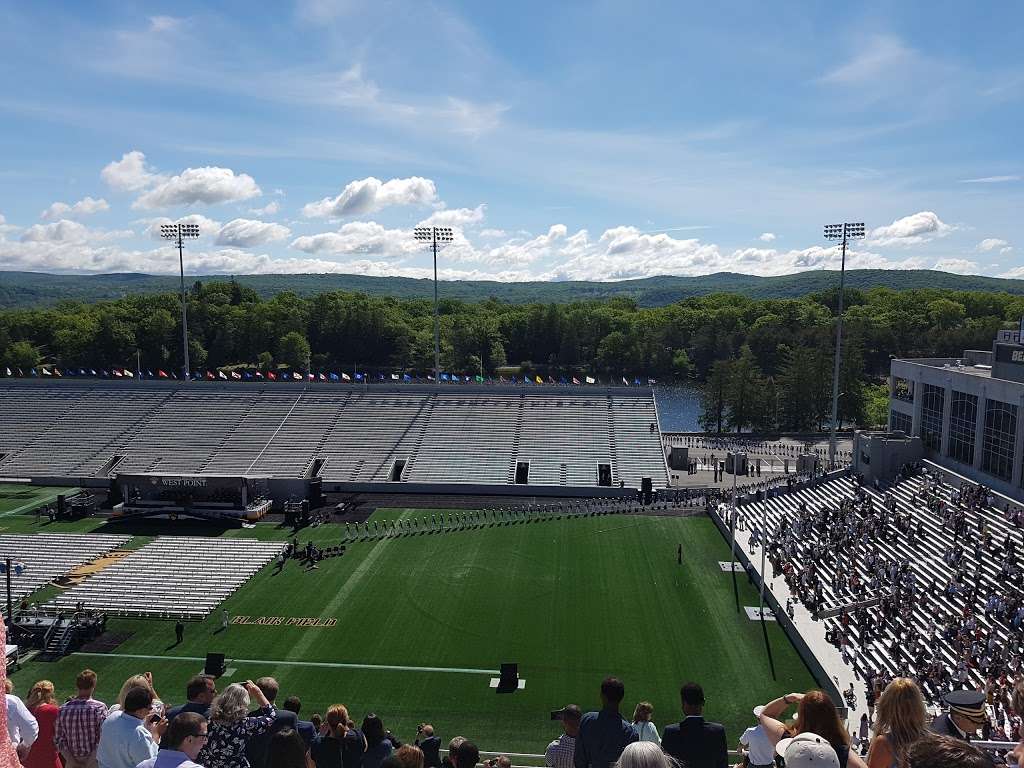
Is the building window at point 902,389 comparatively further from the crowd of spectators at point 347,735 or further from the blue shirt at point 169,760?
the blue shirt at point 169,760

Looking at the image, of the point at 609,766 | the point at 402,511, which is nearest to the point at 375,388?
the point at 402,511

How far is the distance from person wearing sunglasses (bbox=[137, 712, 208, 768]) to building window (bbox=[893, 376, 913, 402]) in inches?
1739

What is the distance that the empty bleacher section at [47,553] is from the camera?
1259 inches

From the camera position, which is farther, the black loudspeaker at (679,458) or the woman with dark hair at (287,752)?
the black loudspeaker at (679,458)

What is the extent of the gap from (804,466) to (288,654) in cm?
3387

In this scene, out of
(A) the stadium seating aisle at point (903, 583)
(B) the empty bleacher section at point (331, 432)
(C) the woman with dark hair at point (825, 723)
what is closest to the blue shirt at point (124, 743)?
(C) the woman with dark hair at point (825, 723)

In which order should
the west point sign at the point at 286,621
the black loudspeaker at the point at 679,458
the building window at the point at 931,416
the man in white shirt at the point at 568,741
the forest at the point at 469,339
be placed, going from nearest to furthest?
the man in white shirt at the point at 568,741, the west point sign at the point at 286,621, the building window at the point at 931,416, the black loudspeaker at the point at 679,458, the forest at the point at 469,339

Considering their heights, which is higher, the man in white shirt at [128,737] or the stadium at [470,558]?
the man in white shirt at [128,737]

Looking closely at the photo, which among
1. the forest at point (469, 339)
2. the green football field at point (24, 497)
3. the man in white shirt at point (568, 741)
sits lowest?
the green football field at point (24, 497)

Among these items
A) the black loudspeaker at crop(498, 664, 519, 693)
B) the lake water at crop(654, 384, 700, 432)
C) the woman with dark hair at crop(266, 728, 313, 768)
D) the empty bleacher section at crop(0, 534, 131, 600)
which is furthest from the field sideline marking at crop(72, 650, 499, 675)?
the lake water at crop(654, 384, 700, 432)

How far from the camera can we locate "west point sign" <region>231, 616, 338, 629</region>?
1080 inches

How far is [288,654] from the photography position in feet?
82.5

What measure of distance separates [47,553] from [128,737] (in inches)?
1325

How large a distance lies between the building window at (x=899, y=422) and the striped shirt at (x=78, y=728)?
4343cm
